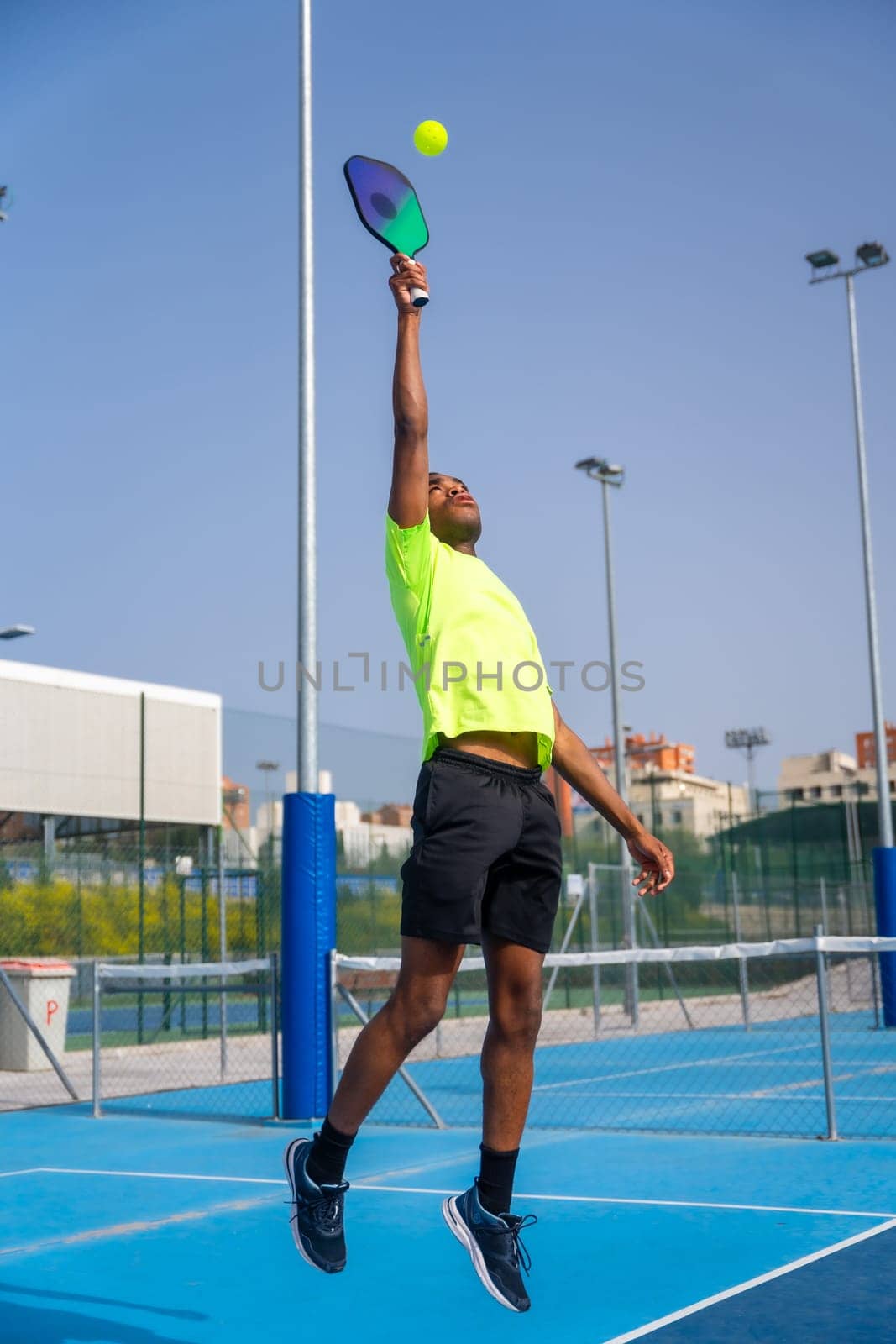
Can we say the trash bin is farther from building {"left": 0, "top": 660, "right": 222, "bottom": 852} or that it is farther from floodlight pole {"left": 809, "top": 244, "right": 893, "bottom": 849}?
floodlight pole {"left": 809, "top": 244, "right": 893, "bottom": 849}

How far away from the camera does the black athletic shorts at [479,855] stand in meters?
3.37

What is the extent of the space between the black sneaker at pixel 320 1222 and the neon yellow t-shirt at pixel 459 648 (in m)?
1.08

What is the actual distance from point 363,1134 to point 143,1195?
2123 mm

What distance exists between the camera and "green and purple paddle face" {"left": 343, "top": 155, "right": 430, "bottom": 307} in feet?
13.0

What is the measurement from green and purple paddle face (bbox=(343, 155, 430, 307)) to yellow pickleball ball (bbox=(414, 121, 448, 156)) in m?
0.74

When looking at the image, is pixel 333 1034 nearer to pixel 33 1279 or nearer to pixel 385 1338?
pixel 33 1279

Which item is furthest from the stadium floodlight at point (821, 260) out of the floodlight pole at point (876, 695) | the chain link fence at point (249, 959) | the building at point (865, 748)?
the building at point (865, 748)

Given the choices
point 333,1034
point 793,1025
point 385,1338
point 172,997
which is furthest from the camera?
point 793,1025

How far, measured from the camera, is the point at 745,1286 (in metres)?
4.39

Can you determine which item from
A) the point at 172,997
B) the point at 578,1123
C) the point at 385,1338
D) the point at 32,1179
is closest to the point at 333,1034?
the point at 578,1123

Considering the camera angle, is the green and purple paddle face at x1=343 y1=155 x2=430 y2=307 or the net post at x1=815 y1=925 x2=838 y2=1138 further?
the net post at x1=815 y1=925 x2=838 y2=1138

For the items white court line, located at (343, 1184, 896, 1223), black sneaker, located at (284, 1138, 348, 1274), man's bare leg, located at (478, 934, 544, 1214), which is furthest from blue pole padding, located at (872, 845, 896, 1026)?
black sneaker, located at (284, 1138, 348, 1274)

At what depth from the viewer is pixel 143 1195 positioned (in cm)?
640

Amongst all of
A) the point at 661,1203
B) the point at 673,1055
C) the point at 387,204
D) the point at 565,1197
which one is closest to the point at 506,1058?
the point at 387,204
